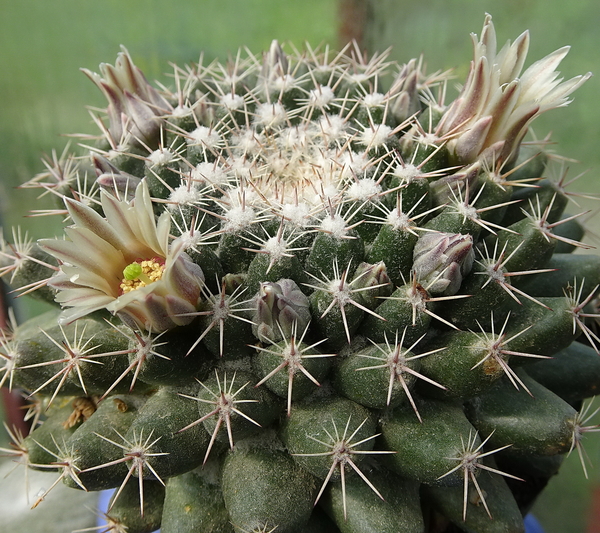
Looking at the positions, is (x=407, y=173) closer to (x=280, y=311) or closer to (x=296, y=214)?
(x=296, y=214)

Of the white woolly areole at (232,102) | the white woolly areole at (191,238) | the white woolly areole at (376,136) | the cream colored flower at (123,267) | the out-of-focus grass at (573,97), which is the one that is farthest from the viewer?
the out-of-focus grass at (573,97)

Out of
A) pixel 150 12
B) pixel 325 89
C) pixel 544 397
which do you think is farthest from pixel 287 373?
pixel 150 12

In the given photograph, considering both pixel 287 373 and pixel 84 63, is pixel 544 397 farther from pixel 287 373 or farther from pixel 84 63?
pixel 84 63

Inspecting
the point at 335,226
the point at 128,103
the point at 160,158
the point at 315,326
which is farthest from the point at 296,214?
the point at 128,103

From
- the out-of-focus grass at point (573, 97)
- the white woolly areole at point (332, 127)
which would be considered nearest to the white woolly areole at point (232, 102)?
the white woolly areole at point (332, 127)

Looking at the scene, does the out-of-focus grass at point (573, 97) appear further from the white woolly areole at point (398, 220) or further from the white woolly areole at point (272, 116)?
the white woolly areole at point (398, 220)
